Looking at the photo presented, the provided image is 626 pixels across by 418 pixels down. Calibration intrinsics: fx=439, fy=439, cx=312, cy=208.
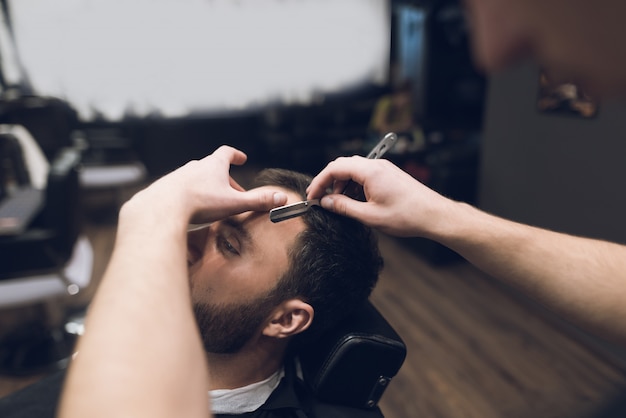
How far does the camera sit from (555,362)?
232cm

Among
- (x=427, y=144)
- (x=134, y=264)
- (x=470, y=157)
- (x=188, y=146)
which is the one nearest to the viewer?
(x=134, y=264)

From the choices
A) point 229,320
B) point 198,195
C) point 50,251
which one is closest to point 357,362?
point 229,320

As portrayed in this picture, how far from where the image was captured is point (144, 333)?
57cm

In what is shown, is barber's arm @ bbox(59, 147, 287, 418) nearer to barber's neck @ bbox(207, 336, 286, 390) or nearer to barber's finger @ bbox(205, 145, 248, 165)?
Answer: barber's finger @ bbox(205, 145, 248, 165)

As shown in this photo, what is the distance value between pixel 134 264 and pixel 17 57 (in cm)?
509

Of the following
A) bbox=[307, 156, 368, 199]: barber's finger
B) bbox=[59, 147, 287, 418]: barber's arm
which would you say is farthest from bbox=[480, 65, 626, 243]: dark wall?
bbox=[59, 147, 287, 418]: barber's arm

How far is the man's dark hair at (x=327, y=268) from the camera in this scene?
107 cm

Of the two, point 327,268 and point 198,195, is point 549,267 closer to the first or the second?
point 327,268

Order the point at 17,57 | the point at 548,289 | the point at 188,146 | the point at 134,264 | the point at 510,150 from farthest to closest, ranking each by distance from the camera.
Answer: the point at 188,146 < the point at 17,57 < the point at 510,150 < the point at 548,289 < the point at 134,264

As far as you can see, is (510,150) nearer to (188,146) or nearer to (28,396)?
(28,396)

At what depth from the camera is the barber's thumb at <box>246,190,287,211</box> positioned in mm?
874

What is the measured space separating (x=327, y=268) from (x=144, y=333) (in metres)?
0.57

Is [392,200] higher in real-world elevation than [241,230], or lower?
higher

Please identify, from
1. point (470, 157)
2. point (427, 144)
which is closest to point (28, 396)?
point (470, 157)
